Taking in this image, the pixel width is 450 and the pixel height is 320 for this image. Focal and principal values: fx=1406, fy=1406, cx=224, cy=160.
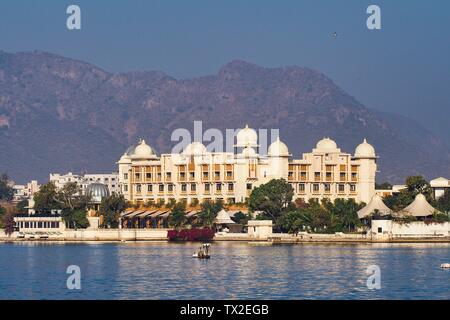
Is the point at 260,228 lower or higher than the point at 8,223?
lower

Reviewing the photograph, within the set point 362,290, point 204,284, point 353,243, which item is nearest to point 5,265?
point 204,284

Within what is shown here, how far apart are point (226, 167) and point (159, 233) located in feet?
36.9

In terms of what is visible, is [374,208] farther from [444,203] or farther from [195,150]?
[195,150]

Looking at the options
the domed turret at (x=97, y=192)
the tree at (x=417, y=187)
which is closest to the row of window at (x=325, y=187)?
the tree at (x=417, y=187)

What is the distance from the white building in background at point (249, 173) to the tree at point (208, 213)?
5.06m

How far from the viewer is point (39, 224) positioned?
134 m

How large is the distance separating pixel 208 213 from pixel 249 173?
937 centimetres

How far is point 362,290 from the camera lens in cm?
5975

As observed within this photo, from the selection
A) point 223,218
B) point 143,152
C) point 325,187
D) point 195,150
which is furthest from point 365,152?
point 143,152

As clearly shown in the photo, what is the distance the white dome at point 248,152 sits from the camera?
131m

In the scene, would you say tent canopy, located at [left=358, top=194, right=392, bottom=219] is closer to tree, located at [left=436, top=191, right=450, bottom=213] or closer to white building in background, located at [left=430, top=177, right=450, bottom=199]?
tree, located at [left=436, top=191, right=450, bottom=213]
